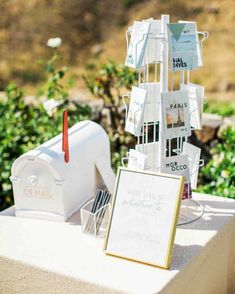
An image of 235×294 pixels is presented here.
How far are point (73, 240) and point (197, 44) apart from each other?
810mm

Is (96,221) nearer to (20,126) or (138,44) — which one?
(138,44)

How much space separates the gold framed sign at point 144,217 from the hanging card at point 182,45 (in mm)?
398

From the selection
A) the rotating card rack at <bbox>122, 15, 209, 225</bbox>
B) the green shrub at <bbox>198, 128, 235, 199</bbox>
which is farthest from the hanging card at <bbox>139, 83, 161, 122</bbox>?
the green shrub at <bbox>198, 128, 235, 199</bbox>

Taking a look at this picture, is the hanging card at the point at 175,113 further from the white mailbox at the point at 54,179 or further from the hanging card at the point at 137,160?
the white mailbox at the point at 54,179

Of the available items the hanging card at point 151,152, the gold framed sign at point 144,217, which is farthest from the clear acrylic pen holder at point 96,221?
the hanging card at point 151,152

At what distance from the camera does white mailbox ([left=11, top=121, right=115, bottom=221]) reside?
223 cm

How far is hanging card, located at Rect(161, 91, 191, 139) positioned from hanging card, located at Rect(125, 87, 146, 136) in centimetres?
8

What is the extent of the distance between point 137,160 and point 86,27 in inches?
252

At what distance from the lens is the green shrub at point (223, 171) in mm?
3165

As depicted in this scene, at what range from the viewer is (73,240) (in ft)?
7.00

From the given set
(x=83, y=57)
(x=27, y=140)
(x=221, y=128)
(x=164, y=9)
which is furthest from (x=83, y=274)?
(x=164, y=9)

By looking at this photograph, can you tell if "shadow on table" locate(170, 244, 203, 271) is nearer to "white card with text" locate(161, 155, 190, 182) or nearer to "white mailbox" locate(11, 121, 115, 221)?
"white card with text" locate(161, 155, 190, 182)

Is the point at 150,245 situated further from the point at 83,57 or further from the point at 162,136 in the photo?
the point at 83,57

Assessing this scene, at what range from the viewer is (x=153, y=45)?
217 centimetres
